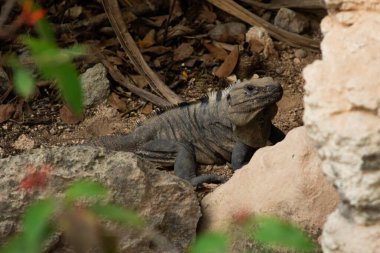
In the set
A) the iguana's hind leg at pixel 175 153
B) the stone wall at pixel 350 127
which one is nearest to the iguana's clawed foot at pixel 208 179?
the iguana's hind leg at pixel 175 153

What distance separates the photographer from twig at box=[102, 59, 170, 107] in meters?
7.93

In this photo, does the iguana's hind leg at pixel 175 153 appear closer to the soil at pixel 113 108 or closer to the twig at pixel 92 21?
the soil at pixel 113 108

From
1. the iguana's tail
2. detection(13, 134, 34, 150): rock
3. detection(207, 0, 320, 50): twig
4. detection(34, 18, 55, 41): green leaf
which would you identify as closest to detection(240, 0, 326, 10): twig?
detection(207, 0, 320, 50): twig

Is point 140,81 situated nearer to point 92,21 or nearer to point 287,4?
point 92,21

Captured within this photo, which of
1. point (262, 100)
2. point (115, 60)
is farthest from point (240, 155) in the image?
point (115, 60)

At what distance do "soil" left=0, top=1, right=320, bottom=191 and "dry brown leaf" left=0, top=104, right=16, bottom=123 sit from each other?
41mm

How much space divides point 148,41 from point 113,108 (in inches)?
39.2

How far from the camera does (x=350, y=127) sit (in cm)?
319

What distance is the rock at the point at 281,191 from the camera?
4754 millimetres

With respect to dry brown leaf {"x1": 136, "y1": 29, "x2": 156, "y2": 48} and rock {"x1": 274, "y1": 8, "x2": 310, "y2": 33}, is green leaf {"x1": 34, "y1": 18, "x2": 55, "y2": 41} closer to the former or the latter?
dry brown leaf {"x1": 136, "y1": 29, "x2": 156, "y2": 48}

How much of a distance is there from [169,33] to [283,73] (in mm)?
1266

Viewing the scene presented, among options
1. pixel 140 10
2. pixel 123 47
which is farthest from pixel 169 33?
pixel 123 47

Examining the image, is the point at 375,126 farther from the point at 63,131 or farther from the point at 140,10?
the point at 140,10

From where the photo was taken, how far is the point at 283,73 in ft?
27.7
